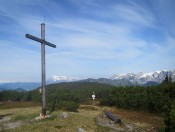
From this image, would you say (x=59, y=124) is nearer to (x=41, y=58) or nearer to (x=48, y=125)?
(x=48, y=125)

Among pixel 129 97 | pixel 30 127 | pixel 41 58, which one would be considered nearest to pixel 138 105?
pixel 129 97

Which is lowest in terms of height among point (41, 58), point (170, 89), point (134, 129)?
point (134, 129)

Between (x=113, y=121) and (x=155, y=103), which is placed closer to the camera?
(x=113, y=121)

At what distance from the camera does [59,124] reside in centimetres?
2306

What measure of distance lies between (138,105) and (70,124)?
2618 cm

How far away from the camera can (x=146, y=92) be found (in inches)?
1903

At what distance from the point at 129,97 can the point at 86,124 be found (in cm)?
2612

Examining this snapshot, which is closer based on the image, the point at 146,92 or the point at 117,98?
the point at 146,92

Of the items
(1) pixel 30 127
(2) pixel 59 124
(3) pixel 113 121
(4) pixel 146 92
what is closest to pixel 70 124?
(2) pixel 59 124

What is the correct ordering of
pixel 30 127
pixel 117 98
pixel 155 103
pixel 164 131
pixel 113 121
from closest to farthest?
pixel 164 131 < pixel 30 127 < pixel 113 121 < pixel 155 103 < pixel 117 98

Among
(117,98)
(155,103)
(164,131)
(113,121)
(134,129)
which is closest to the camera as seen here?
(164,131)

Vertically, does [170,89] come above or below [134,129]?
above

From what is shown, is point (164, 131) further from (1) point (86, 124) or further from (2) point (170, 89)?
(2) point (170, 89)

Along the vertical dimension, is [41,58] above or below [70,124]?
above
